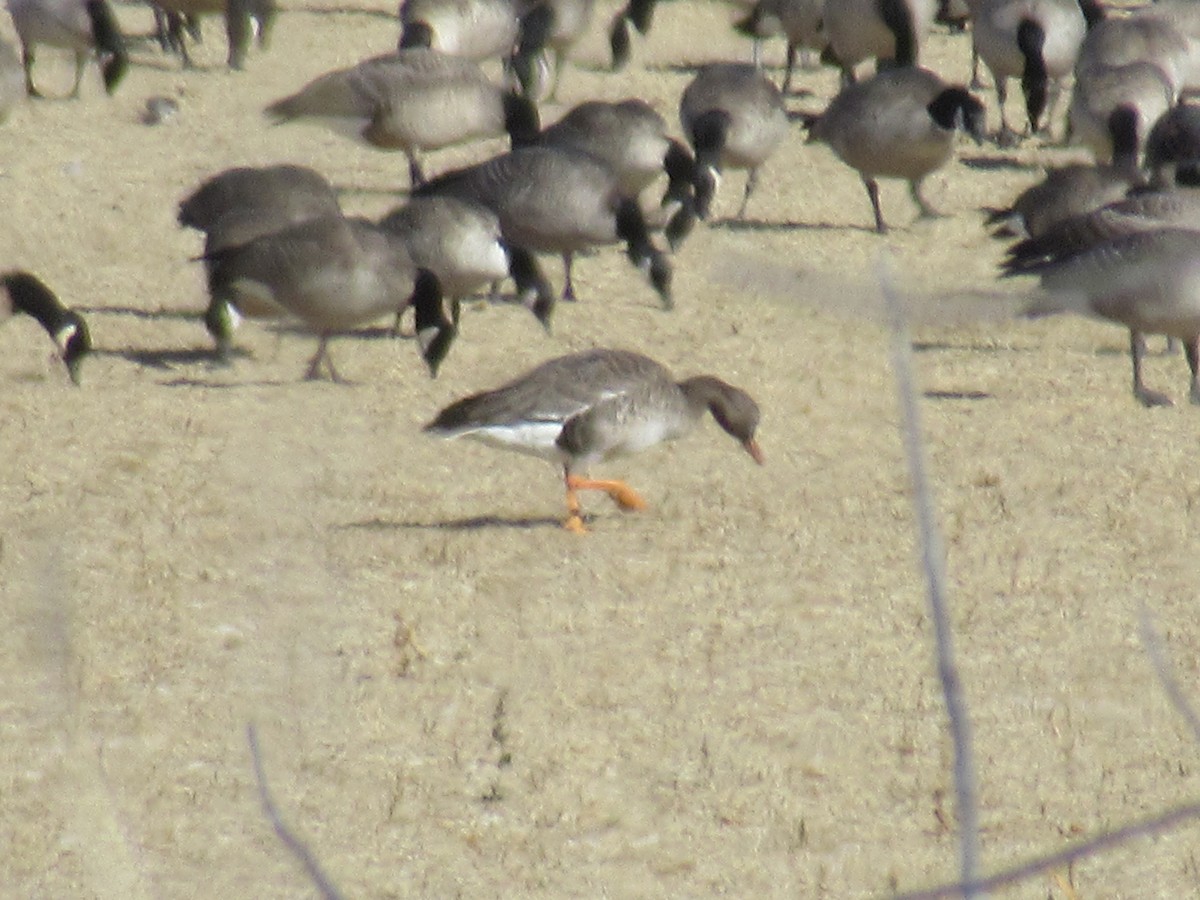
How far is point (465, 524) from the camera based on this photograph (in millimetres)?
8031

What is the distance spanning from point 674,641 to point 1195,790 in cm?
179

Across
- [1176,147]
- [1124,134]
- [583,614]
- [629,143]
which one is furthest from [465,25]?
[583,614]

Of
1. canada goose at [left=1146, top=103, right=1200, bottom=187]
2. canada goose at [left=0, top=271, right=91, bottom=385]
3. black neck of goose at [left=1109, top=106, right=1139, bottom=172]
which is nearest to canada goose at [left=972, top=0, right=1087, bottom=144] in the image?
black neck of goose at [left=1109, top=106, right=1139, bottom=172]

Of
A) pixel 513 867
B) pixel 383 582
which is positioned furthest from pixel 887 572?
pixel 513 867

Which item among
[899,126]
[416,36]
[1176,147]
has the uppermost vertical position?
[1176,147]

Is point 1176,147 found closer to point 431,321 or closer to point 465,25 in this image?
point 431,321

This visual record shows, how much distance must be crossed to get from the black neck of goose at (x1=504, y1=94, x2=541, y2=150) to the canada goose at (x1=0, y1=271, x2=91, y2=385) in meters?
4.56

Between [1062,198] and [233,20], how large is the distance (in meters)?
8.72

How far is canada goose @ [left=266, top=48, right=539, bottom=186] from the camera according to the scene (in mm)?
14375

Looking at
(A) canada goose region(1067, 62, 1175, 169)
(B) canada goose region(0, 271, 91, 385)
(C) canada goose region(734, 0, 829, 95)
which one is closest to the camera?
(B) canada goose region(0, 271, 91, 385)

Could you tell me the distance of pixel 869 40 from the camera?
686 inches

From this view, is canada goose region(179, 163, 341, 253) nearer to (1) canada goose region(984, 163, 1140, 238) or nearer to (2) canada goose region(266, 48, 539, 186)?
(2) canada goose region(266, 48, 539, 186)

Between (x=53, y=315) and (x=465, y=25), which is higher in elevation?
(x=53, y=315)

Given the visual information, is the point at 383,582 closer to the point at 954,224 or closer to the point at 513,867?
the point at 513,867
